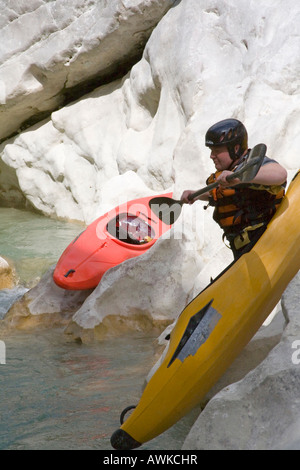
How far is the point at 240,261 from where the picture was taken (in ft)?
8.92

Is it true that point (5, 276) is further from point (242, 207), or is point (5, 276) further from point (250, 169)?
point (250, 169)

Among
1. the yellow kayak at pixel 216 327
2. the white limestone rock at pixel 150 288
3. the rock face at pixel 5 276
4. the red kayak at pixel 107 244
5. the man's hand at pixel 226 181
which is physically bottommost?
the rock face at pixel 5 276

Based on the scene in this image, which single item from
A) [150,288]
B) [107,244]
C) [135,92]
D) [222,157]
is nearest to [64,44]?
[135,92]

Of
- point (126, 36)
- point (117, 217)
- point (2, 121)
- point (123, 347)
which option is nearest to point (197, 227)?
point (123, 347)

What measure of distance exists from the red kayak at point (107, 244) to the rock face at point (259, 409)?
272 cm

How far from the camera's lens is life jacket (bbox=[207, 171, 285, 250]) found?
2746mm

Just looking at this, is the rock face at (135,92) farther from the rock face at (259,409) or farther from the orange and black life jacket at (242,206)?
the rock face at (259,409)

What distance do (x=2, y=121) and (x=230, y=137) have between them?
6.73 meters

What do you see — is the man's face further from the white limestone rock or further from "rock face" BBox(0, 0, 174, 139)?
"rock face" BBox(0, 0, 174, 139)

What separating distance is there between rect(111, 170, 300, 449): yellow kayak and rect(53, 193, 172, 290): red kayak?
6.80ft

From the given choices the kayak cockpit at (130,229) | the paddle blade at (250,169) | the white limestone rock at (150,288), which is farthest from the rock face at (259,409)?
the kayak cockpit at (130,229)

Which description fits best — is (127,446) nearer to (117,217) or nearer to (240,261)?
(240,261)

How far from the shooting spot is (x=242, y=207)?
9.07 ft

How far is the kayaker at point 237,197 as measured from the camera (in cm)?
274
